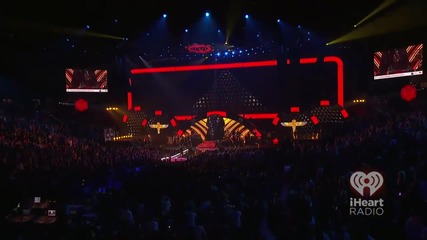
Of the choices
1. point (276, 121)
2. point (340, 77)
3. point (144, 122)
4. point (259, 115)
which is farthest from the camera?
point (144, 122)

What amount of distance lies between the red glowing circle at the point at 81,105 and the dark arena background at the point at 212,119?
0.29 feet

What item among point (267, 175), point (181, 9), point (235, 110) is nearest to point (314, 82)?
point (235, 110)

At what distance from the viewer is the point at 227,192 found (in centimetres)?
830

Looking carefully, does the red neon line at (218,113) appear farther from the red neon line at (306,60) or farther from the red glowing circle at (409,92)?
the red glowing circle at (409,92)

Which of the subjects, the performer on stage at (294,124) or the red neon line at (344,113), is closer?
the red neon line at (344,113)

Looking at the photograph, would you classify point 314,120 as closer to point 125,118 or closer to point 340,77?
point 340,77

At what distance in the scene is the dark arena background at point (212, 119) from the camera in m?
7.39

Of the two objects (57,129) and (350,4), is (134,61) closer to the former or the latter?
(57,129)

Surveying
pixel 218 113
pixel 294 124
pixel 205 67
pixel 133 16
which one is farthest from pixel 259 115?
pixel 133 16

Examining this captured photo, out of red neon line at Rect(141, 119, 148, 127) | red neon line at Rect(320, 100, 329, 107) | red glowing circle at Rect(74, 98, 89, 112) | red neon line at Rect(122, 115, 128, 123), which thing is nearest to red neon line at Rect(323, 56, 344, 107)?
red neon line at Rect(320, 100, 329, 107)

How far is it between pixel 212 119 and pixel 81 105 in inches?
331

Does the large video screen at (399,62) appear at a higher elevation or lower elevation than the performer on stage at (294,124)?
higher

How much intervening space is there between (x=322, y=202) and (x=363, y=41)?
14.5m

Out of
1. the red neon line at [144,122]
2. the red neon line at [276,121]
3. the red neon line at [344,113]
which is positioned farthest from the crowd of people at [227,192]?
the red neon line at [144,122]
